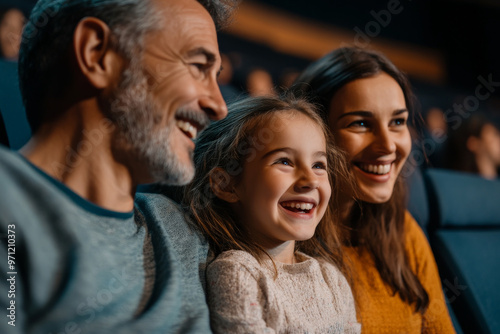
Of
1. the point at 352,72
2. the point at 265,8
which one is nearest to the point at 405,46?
the point at 265,8

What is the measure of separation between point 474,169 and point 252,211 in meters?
1.96

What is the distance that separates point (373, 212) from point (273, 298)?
0.52 meters

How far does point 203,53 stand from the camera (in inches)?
30.5

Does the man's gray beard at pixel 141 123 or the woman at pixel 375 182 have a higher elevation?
the man's gray beard at pixel 141 123

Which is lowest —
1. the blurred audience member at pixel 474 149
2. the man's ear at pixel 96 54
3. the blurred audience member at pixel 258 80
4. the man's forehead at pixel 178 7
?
the blurred audience member at pixel 474 149

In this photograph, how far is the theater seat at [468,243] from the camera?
1478mm

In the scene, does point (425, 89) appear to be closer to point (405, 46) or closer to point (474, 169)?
point (405, 46)

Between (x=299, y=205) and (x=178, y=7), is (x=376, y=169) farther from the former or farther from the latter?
(x=178, y=7)

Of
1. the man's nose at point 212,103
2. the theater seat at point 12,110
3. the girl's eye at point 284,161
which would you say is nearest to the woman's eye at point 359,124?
the girl's eye at point 284,161

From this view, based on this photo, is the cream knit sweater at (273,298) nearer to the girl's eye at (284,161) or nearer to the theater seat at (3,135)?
the girl's eye at (284,161)

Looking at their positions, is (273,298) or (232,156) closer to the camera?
(273,298)

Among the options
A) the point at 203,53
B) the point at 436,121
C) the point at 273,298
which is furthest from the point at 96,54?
the point at 436,121

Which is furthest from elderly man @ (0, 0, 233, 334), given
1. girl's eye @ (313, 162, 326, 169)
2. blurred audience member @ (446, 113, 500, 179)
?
blurred audience member @ (446, 113, 500, 179)

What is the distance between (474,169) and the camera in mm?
2480
